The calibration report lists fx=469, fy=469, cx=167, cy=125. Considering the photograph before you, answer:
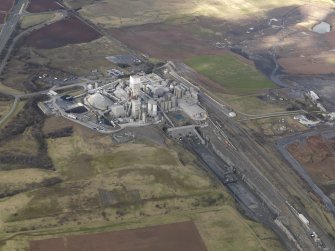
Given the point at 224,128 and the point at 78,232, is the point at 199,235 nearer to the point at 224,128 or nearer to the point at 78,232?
the point at 78,232

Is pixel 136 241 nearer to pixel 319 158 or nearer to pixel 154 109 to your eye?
pixel 154 109

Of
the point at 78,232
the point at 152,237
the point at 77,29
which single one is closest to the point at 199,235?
the point at 152,237

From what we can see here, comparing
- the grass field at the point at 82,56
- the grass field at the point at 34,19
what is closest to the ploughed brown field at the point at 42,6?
the grass field at the point at 34,19

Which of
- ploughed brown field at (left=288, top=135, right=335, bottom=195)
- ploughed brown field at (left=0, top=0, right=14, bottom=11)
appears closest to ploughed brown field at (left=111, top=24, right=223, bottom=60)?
ploughed brown field at (left=0, top=0, right=14, bottom=11)

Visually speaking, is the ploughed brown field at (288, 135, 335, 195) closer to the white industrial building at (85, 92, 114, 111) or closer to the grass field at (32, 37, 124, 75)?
the white industrial building at (85, 92, 114, 111)

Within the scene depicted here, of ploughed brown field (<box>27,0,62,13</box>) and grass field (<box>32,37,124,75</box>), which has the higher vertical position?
ploughed brown field (<box>27,0,62,13</box>)
